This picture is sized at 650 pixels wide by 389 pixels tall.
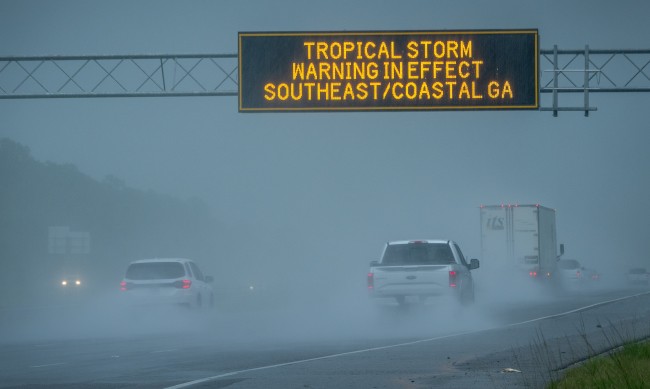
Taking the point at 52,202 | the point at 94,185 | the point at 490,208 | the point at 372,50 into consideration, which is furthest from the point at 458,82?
the point at 94,185

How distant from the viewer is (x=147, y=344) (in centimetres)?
2358

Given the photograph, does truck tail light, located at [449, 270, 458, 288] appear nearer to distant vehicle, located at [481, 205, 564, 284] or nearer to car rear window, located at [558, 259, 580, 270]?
distant vehicle, located at [481, 205, 564, 284]

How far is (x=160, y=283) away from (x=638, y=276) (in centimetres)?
6228

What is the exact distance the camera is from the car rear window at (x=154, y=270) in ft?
104

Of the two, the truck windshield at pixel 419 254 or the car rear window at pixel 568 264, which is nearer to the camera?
the truck windshield at pixel 419 254

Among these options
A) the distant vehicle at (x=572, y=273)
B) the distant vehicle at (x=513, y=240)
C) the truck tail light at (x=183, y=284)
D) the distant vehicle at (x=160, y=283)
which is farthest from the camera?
the distant vehicle at (x=572, y=273)

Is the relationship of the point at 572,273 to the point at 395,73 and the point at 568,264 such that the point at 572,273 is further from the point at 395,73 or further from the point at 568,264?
the point at 395,73

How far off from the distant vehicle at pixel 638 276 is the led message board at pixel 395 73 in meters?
62.6

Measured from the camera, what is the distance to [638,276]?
287 ft

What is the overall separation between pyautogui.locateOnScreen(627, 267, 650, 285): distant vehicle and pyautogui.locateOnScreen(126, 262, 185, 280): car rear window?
60650 mm

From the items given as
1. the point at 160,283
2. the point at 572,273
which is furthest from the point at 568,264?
the point at 160,283

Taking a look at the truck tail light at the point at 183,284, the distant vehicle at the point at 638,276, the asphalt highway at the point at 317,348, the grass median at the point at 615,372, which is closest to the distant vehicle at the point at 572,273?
the distant vehicle at the point at 638,276

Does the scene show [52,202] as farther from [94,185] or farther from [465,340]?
[465,340]

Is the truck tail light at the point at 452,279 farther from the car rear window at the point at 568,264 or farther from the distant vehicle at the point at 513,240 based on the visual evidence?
the car rear window at the point at 568,264
